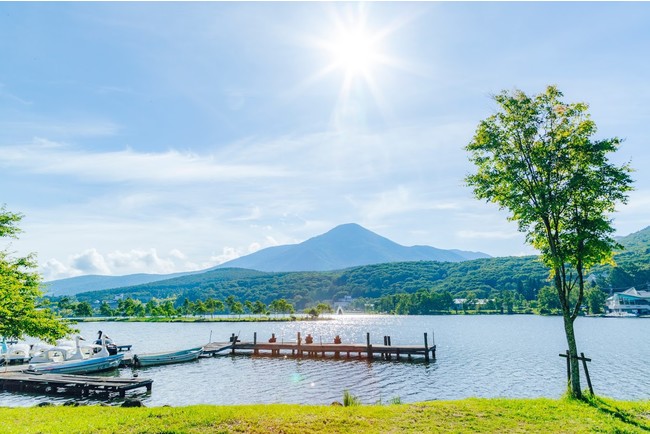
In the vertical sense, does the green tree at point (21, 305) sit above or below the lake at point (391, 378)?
above

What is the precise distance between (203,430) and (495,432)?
939 cm

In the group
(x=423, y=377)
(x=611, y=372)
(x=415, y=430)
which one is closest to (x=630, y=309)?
(x=611, y=372)

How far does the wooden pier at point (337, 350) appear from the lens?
160ft

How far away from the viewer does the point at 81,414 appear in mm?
15766

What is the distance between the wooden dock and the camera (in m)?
28.5

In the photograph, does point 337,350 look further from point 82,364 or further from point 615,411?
point 615,411

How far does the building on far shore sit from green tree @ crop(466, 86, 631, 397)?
156 metres

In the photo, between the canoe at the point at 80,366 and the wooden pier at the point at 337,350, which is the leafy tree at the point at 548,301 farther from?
the canoe at the point at 80,366

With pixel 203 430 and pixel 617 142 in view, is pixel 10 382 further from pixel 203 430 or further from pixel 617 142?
pixel 617 142

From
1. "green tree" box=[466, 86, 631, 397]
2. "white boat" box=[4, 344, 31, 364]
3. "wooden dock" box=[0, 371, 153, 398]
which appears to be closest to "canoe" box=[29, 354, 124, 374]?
"wooden dock" box=[0, 371, 153, 398]

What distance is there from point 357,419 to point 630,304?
173428 millimetres

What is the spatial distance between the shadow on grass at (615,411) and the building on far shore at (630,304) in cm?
15633

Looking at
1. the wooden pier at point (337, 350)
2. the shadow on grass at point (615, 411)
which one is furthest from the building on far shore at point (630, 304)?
the shadow on grass at point (615, 411)

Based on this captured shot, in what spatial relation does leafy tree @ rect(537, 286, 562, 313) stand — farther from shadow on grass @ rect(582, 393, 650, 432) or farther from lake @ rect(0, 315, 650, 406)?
shadow on grass @ rect(582, 393, 650, 432)
